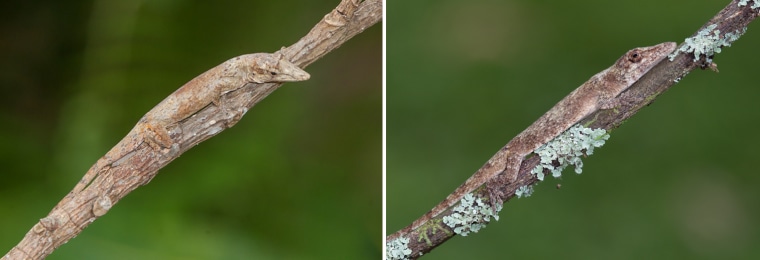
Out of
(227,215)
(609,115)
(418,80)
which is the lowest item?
(609,115)

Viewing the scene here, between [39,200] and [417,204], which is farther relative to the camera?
[417,204]

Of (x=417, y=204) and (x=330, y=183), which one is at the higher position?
(x=417, y=204)

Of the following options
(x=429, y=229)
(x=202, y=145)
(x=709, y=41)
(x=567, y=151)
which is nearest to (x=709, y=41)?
(x=709, y=41)

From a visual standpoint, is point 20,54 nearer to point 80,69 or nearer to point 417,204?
point 80,69

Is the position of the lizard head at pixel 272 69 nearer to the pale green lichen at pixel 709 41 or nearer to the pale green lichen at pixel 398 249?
the pale green lichen at pixel 398 249

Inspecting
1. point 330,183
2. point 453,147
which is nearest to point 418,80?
point 453,147

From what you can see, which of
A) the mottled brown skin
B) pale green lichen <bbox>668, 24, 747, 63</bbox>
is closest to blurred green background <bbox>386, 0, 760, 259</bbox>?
the mottled brown skin

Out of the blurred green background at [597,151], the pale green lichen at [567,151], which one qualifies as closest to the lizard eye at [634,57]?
the pale green lichen at [567,151]
